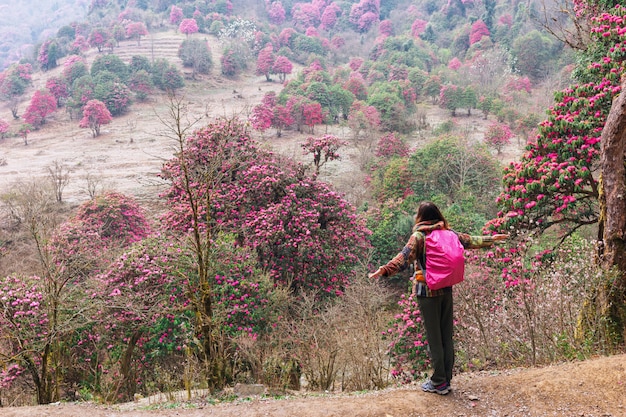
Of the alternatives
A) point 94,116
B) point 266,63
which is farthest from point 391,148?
point 266,63

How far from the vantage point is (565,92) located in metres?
7.81

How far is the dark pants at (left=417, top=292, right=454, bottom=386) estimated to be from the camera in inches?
139

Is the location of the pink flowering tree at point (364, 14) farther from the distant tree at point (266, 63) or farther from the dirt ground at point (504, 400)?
the dirt ground at point (504, 400)

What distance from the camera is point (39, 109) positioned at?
37656mm

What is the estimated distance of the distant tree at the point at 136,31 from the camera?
182 feet

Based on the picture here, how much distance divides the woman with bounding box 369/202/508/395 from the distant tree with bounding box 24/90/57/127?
4185cm

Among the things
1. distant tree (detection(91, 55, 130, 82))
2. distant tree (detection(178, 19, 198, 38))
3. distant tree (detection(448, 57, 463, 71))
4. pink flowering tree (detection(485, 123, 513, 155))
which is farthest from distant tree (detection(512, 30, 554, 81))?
distant tree (detection(178, 19, 198, 38))

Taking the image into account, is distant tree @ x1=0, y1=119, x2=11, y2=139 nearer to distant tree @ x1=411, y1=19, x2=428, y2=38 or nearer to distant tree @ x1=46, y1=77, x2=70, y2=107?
distant tree @ x1=46, y1=77, x2=70, y2=107

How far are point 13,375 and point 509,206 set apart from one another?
952cm

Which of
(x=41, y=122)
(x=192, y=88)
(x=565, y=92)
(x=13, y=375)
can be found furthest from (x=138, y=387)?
(x=192, y=88)

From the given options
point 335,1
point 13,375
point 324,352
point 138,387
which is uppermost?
point 335,1

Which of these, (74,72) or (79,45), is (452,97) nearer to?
(74,72)

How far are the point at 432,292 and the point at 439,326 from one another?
297 millimetres

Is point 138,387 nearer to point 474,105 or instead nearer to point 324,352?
point 324,352
